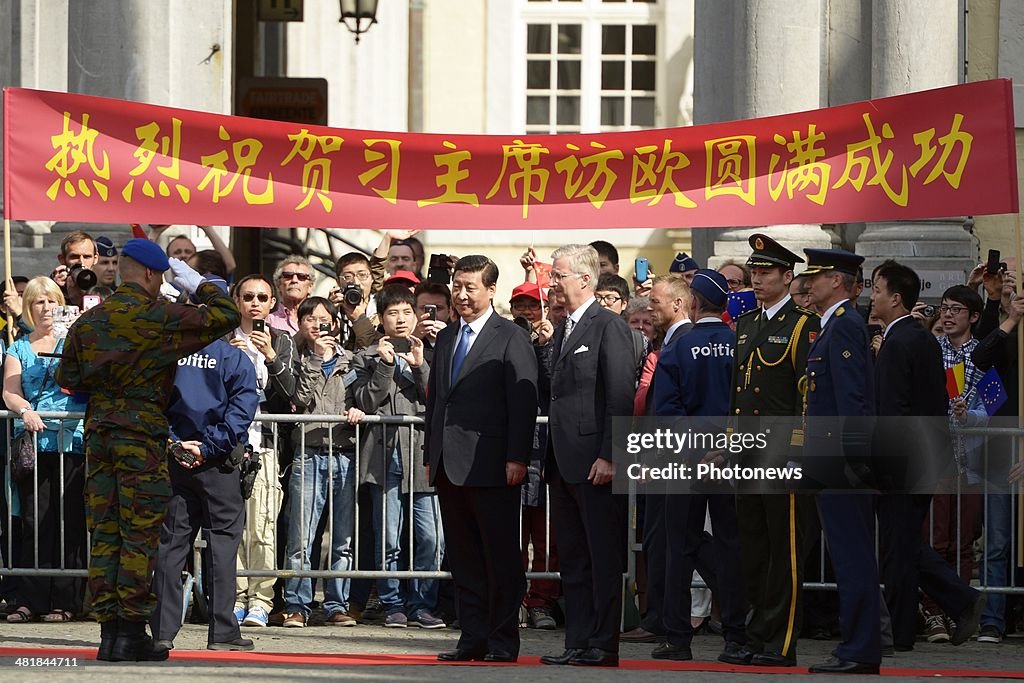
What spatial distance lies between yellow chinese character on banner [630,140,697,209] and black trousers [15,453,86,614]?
12.7 ft

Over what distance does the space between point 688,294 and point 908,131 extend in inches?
67.9

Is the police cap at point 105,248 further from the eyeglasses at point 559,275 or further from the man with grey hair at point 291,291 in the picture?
the eyeglasses at point 559,275

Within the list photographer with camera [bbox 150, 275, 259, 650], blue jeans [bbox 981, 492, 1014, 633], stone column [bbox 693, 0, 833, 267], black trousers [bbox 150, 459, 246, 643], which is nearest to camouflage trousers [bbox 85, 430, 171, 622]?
photographer with camera [bbox 150, 275, 259, 650]

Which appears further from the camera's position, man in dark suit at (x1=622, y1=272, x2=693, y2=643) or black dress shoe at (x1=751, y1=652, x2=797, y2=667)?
man in dark suit at (x1=622, y1=272, x2=693, y2=643)

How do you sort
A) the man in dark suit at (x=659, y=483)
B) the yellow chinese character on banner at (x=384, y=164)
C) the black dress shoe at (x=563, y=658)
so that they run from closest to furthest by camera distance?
the black dress shoe at (x=563, y=658)
the man in dark suit at (x=659, y=483)
the yellow chinese character on banner at (x=384, y=164)

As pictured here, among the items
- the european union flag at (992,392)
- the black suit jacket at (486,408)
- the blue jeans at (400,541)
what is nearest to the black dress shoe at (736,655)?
the black suit jacket at (486,408)

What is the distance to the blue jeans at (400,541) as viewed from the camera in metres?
12.5

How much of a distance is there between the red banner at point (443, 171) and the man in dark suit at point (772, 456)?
1.67m

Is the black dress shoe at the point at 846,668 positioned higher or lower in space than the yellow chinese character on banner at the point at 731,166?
lower

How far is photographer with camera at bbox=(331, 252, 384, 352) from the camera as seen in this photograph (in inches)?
531

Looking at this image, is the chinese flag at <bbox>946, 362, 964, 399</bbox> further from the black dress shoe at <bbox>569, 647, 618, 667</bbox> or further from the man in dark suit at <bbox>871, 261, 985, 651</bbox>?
the black dress shoe at <bbox>569, 647, 618, 667</bbox>

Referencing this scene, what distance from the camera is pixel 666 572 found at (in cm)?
1113

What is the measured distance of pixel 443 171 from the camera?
1270 cm

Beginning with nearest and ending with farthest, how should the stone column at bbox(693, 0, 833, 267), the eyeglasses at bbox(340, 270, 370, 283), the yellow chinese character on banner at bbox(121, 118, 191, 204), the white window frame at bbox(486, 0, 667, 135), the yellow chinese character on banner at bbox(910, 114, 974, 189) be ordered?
the yellow chinese character on banner at bbox(910, 114, 974, 189)
the yellow chinese character on banner at bbox(121, 118, 191, 204)
the eyeglasses at bbox(340, 270, 370, 283)
the stone column at bbox(693, 0, 833, 267)
the white window frame at bbox(486, 0, 667, 135)
